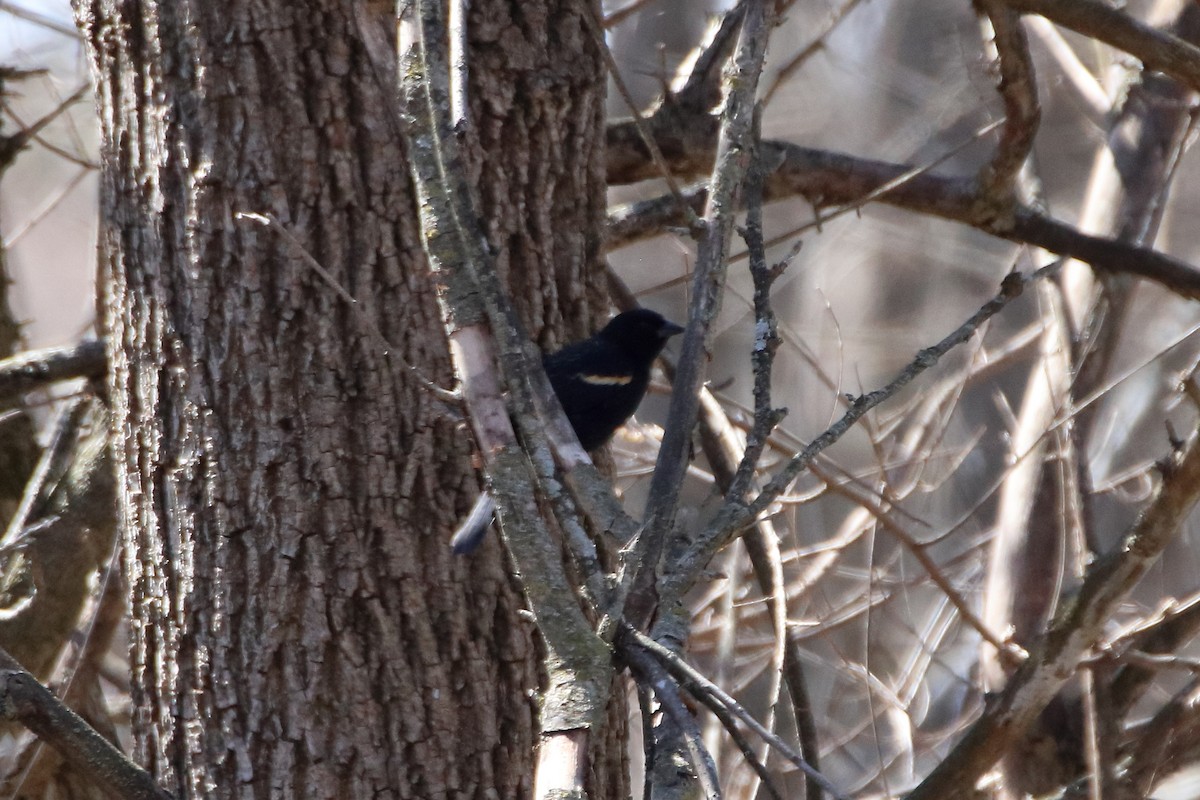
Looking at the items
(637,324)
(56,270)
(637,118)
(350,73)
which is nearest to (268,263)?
(350,73)

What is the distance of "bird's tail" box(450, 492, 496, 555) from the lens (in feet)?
8.91

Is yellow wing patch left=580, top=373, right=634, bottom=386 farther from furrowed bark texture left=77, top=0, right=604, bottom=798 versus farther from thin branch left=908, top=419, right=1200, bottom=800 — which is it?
thin branch left=908, top=419, right=1200, bottom=800

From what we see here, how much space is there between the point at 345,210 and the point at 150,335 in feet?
1.78

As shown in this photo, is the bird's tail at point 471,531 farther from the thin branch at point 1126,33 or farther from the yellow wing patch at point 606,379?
the thin branch at point 1126,33

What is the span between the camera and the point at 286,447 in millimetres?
2682

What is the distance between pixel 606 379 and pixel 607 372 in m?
0.04

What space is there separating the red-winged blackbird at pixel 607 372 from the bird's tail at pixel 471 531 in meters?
0.65

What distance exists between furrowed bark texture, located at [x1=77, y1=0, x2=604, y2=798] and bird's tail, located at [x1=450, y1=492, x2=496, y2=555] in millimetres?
34

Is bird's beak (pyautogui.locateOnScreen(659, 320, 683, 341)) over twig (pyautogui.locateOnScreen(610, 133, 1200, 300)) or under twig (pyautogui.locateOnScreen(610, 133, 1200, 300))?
under

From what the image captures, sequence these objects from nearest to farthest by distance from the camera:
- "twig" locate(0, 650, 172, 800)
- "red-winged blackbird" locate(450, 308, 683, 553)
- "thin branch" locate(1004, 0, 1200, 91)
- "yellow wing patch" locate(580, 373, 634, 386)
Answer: "twig" locate(0, 650, 172, 800)
"thin branch" locate(1004, 0, 1200, 91)
"red-winged blackbird" locate(450, 308, 683, 553)
"yellow wing patch" locate(580, 373, 634, 386)

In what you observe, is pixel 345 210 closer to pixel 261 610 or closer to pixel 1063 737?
pixel 261 610

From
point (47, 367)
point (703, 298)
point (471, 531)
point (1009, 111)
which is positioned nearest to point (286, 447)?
point (471, 531)

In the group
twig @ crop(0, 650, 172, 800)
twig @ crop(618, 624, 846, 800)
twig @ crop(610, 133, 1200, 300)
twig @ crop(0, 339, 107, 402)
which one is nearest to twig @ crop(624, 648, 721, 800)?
twig @ crop(618, 624, 846, 800)

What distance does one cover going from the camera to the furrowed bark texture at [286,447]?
8.72 feet
